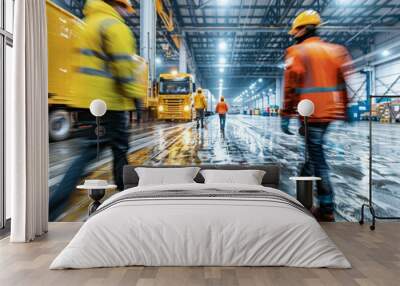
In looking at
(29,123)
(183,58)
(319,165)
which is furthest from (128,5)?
(319,165)

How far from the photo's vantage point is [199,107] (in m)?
5.59

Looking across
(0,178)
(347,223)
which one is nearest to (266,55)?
(347,223)

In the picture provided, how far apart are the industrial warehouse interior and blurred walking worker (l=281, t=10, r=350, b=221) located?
0.05 feet

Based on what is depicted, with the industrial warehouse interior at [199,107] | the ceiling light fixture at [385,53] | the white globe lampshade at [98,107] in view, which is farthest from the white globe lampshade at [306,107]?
the white globe lampshade at [98,107]

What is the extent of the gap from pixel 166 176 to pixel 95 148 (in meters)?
1.03

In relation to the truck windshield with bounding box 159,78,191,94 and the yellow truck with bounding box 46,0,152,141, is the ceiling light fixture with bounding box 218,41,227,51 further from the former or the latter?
the yellow truck with bounding box 46,0,152,141

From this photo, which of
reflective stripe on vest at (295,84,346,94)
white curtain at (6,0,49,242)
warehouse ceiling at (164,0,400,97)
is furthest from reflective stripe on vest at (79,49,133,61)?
reflective stripe on vest at (295,84,346,94)

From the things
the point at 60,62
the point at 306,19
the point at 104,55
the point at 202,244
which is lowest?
the point at 202,244

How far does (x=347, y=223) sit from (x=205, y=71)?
266 centimetres

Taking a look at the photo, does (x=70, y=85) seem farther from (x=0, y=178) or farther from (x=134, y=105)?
(x=0, y=178)

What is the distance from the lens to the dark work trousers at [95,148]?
16.5ft

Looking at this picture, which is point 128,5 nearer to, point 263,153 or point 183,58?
point 183,58

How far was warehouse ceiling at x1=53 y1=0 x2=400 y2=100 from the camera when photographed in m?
5.07

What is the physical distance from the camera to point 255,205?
342 cm
